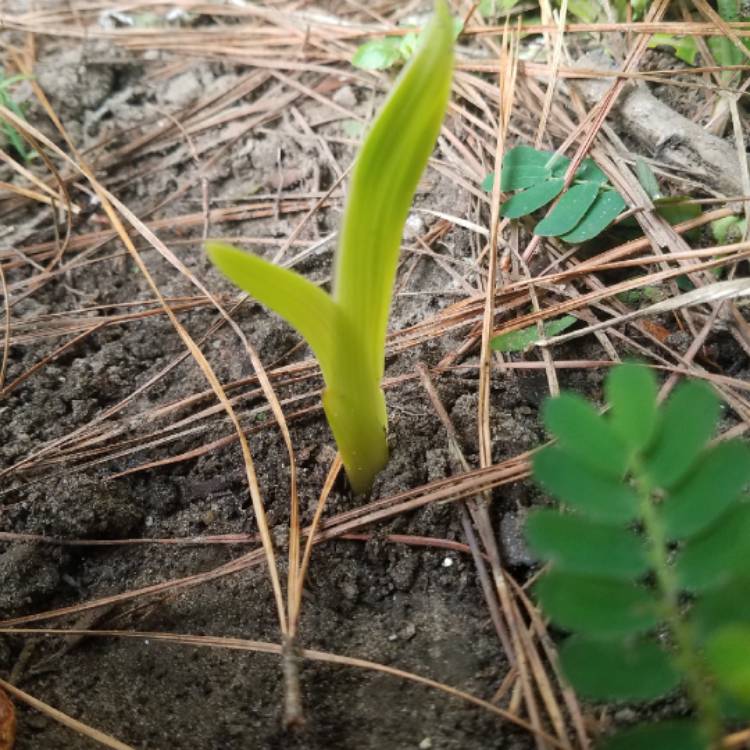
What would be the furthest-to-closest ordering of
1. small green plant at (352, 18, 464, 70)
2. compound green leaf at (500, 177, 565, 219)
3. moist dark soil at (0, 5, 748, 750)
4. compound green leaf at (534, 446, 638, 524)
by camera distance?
small green plant at (352, 18, 464, 70), compound green leaf at (500, 177, 565, 219), moist dark soil at (0, 5, 748, 750), compound green leaf at (534, 446, 638, 524)

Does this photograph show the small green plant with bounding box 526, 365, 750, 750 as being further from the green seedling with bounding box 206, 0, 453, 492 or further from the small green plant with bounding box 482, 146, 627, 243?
the small green plant with bounding box 482, 146, 627, 243

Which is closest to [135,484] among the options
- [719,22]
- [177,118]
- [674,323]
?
[674,323]

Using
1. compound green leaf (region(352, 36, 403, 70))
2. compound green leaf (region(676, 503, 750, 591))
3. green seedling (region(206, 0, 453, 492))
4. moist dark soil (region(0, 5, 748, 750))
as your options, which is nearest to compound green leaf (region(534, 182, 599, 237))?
moist dark soil (region(0, 5, 748, 750))

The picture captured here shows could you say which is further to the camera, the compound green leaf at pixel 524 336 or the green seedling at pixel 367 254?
the compound green leaf at pixel 524 336

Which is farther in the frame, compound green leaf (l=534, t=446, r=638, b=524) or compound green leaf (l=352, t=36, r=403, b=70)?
compound green leaf (l=352, t=36, r=403, b=70)

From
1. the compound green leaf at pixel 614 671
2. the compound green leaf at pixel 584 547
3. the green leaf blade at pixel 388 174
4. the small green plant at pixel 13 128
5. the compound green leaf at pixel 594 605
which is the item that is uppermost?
the small green plant at pixel 13 128

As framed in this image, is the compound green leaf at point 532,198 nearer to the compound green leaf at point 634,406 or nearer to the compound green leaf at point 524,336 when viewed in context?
the compound green leaf at point 524,336

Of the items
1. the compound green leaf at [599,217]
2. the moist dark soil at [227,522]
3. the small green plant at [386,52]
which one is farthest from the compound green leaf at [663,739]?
the small green plant at [386,52]
